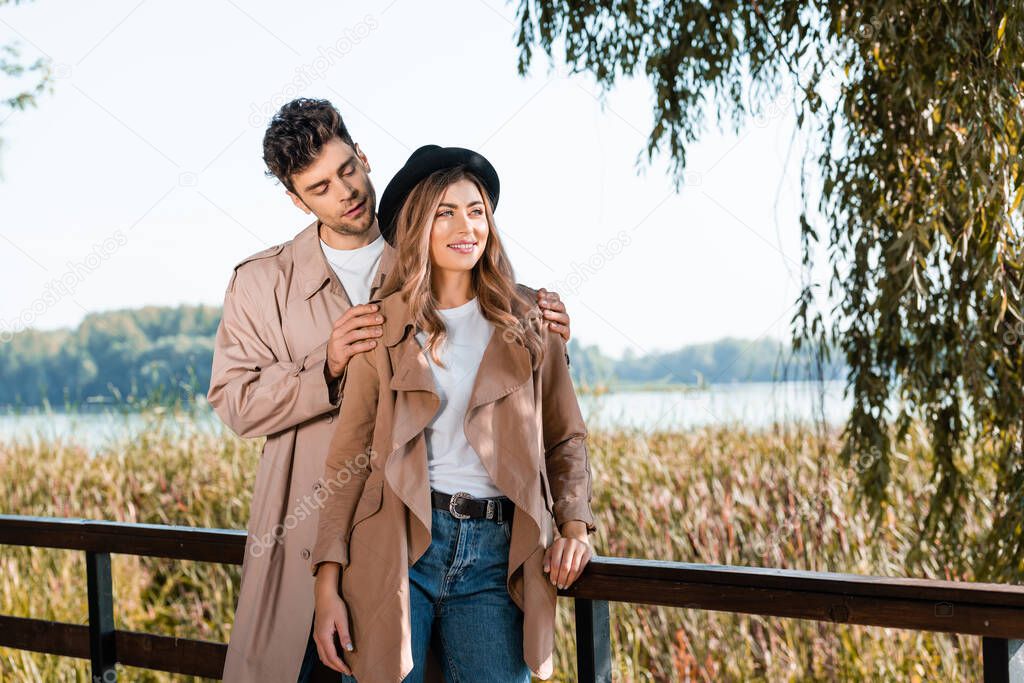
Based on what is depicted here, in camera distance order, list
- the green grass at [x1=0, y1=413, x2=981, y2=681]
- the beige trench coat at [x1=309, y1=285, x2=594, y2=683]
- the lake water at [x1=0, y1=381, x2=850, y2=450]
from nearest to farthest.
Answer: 1. the beige trench coat at [x1=309, y1=285, x2=594, y2=683]
2. the green grass at [x1=0, y1=413, x2=981, y2=681]
3. the lake water at [x1=0, y1=381, x2=850, y2=450]

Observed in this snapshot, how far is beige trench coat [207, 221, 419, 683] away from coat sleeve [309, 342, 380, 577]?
0.29 feet

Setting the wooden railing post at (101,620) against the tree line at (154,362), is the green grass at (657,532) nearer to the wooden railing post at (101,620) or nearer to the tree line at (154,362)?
the tree line at (154,362)

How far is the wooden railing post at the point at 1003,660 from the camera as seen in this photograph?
126 cm

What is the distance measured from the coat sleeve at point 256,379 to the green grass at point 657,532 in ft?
6.91

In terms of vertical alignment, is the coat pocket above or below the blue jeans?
above

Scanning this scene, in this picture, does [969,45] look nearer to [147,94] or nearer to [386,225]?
[386,225]

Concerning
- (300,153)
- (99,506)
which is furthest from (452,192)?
(99,506)

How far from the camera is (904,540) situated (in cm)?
402

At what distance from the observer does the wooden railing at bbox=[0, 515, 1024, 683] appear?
4.18 ft

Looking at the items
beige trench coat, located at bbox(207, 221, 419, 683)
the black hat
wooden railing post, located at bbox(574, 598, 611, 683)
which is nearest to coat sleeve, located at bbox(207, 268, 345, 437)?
beige trench coat, located at bbox(207, 221, 419, 683)

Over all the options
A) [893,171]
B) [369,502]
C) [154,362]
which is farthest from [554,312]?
[154,362]

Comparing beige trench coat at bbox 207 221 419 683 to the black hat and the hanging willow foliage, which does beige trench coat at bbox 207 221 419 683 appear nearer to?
the black hat

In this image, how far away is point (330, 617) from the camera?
1489 millimetres

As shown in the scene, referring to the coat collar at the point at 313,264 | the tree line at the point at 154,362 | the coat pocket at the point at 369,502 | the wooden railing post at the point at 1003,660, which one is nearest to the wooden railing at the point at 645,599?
the wooden railing post at the point at 1003,660
